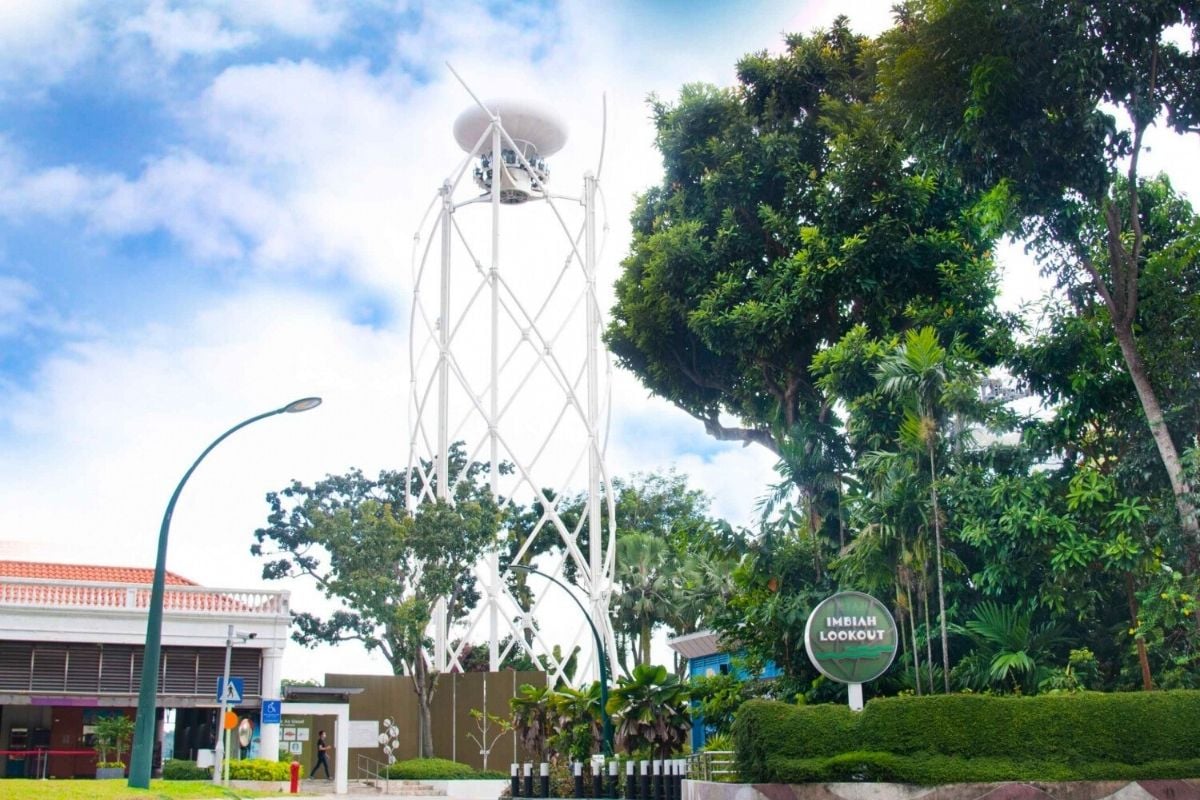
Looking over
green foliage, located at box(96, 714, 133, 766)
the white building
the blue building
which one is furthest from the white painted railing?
the blue building

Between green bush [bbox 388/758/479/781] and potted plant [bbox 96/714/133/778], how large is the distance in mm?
8457

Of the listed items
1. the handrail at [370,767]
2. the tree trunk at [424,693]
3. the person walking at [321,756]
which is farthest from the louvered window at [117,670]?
the tree trunk at [424,693]

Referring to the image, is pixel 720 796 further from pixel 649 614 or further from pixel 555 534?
pixel 555 534

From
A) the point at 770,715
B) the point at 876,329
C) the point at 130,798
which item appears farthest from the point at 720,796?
the point at 876,329

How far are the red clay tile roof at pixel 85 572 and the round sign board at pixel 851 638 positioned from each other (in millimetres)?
24969

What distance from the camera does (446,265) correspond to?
52.8m

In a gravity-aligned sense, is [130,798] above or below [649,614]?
below

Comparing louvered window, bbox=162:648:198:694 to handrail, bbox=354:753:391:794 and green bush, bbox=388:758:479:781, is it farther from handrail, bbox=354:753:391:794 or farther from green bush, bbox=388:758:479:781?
handrail, bbox=354:753:391:794

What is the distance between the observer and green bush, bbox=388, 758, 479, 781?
4122cm

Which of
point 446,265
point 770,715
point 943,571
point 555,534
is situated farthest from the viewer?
Answer: point 555,534

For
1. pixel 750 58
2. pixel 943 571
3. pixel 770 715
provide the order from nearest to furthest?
1. pixel 770 715
2. pixel 943 571
3. pixel 750 58

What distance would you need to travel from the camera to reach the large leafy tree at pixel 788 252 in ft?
117

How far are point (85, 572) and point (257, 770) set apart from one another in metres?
14.4

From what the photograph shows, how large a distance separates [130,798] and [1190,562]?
73.1 ft
